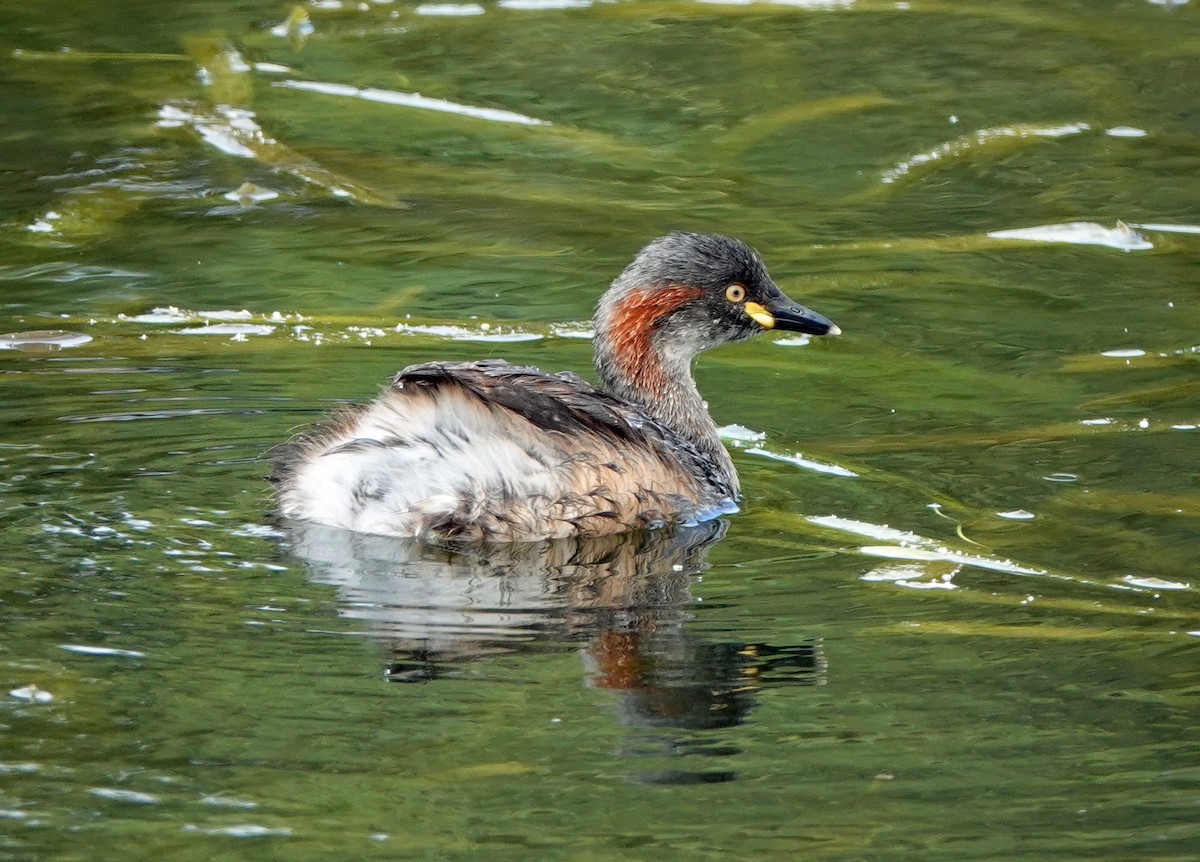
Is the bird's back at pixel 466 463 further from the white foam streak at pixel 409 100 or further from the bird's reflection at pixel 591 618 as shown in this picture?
the white foam streak at pixel 409 100

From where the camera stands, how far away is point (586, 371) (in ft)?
26.0

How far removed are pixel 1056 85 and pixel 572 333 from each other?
14.8 ft

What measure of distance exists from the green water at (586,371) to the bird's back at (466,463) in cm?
18

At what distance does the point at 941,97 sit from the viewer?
1138 centimetres

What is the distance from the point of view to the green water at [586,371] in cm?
441

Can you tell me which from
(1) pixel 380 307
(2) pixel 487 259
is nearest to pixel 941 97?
Answer: (2) pixel 487 259

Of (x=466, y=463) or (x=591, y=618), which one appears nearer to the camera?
(x=591, y=618)

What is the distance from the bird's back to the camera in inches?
239

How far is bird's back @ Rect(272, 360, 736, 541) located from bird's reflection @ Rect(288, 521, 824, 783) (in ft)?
0.23

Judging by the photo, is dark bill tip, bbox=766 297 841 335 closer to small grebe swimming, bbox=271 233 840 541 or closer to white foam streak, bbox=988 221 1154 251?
small grebe swimming, bbox=271 233 840 541

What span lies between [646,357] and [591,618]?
79.6 inches

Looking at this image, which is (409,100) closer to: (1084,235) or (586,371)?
(586,371)

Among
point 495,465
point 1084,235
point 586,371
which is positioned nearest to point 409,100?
point 586,371

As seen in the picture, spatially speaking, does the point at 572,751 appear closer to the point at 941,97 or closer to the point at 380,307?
the point at 380,307
